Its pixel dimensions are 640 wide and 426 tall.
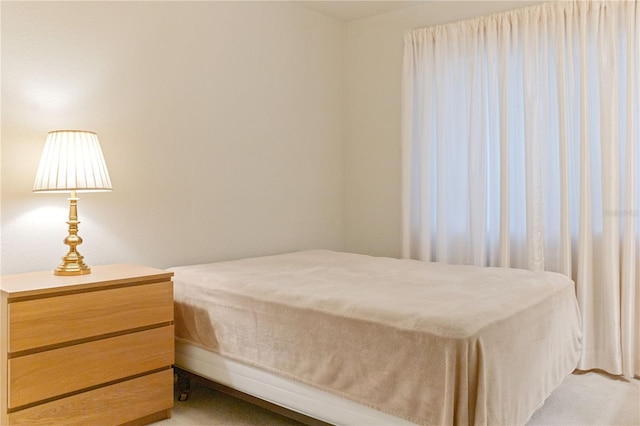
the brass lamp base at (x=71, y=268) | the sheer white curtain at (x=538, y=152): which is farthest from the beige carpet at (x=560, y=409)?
the brass lamp base at (x=71, y=268)

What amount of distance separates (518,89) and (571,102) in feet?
1.14

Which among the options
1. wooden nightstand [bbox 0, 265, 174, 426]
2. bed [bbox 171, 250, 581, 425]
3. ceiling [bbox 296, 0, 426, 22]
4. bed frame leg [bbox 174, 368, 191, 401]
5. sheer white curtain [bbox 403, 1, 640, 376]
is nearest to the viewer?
bed [bbox 171, 250, 581, 425]

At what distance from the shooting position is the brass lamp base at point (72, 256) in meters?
2.34

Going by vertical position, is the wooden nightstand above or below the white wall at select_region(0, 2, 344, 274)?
below

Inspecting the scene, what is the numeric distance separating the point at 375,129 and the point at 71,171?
2.52m

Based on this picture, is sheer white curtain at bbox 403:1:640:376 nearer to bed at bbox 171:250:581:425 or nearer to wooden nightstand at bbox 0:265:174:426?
bed at bbox 171:250:581:425

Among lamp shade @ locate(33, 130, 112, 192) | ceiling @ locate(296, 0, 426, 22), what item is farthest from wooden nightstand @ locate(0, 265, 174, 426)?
ceiling @ locate(296, 0, 426, 22)

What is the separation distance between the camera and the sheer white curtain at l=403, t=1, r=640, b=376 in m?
3.03

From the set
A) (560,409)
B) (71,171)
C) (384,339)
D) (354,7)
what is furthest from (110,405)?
(354,7)

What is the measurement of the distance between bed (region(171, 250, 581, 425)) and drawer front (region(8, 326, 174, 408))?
0.80ft

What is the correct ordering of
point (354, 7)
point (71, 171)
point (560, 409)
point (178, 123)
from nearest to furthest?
point (71, 171) → point (560, 409) → point (178, 123) → point (354, 7)

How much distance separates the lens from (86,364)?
2143 millimetres

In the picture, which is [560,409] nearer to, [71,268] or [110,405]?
[110,405]

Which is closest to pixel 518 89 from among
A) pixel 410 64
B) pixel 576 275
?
pixel 410 64
